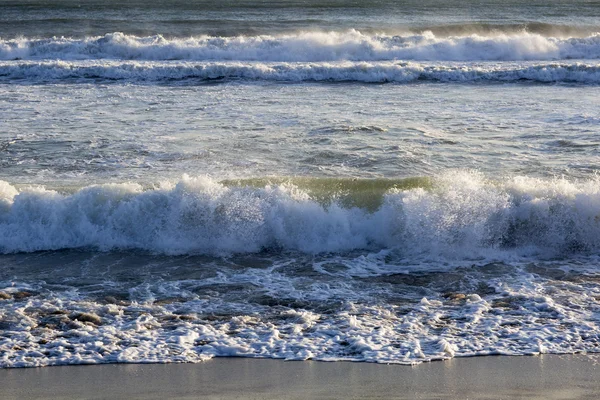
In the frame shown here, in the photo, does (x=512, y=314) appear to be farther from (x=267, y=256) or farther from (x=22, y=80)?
(x=22, y=80)

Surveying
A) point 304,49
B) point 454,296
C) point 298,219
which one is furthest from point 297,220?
point 304,49

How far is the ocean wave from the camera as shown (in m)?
9.49

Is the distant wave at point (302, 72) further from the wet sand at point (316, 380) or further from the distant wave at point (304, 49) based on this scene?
the wet sand at point (316, 380)

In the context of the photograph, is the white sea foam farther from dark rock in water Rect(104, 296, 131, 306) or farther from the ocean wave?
the ocean wave

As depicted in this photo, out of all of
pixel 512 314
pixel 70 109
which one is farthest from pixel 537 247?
pixel 70 109

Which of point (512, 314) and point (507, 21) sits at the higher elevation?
point (507, 21)

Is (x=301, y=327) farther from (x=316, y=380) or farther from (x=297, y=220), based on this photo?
(x=297, y=220)

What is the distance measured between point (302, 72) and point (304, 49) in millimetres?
4081

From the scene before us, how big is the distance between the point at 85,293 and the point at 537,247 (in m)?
5.14

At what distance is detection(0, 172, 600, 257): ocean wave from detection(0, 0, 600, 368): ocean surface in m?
0.03

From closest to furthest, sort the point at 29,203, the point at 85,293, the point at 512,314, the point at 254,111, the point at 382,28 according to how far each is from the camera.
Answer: the point at 512,314
the point at 85,293
the point at 29,203
the point at 254,111
the point at 382,28

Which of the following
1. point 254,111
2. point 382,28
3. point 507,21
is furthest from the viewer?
point 507,21

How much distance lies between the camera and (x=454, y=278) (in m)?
8.45

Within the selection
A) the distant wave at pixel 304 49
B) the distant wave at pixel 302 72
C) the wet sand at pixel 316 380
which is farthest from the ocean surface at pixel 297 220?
the distant wave at pixel 304 49
